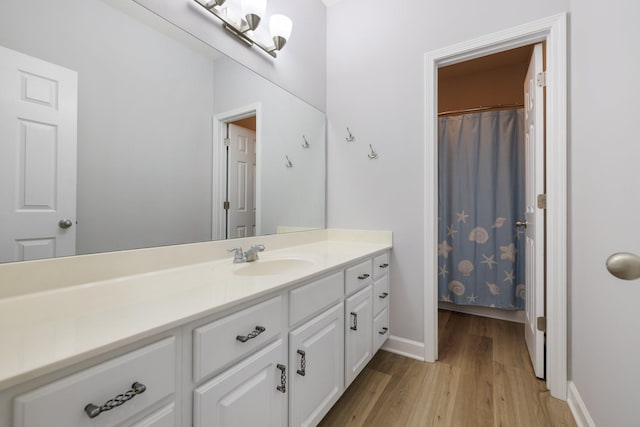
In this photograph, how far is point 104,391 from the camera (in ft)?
1.80

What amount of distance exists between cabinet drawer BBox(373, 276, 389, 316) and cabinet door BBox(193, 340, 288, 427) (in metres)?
0.84

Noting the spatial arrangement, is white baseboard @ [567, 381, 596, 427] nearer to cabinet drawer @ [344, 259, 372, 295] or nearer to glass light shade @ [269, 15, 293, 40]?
cabinet drawer @ [344, 259, 372, 295]

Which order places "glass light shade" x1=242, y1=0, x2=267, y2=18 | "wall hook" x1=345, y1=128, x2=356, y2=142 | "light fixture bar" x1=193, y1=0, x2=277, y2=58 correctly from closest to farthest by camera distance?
"light fixture bar" x1=193, y1=0, x2=277, y2=58
"glass light shade" x1=242, y1=0, x2=267, y2=18
"wall hook" x1=345, y1=128, x2=356, y2=142

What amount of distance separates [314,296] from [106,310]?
2.18ft

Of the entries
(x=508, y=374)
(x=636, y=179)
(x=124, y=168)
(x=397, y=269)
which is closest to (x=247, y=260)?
(x=124, y=168)

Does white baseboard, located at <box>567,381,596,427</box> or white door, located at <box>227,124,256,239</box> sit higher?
white door, located at <box>227,124,256,239</box>

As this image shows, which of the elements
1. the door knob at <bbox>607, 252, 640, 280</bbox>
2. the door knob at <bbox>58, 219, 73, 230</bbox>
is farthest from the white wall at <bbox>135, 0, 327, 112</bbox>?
the door knob at <bbox>607, 252, 640, 280</bbox>

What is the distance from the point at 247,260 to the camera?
1.38m

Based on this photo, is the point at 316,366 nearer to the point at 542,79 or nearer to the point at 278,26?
the point at 278,26

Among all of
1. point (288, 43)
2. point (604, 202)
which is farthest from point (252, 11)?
point (604, 202)

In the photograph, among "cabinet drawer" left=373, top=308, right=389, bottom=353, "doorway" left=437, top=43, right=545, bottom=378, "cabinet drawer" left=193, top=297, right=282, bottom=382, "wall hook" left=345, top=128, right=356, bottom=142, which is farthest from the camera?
"doorway" left=437, top=43, right=545, bottom=378

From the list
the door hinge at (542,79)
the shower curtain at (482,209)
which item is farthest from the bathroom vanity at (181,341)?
the shower curtain at (482,209)

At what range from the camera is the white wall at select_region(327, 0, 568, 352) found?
184cm

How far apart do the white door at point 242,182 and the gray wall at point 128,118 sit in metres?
0.15
